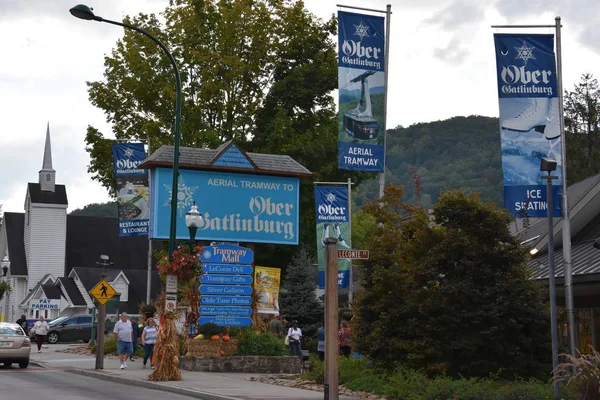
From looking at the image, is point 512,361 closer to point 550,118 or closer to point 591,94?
point 550,118

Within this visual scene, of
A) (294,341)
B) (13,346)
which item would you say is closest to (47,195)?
(13,346)

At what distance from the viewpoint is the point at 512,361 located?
1958 centimetres

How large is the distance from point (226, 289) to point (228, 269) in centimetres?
60

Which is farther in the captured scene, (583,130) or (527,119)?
(583,130)

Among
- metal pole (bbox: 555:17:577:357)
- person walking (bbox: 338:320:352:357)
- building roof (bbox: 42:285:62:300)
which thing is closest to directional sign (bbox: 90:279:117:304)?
person walking (bbox: 338:320:352:357)

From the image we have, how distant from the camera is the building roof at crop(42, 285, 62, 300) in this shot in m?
70.3

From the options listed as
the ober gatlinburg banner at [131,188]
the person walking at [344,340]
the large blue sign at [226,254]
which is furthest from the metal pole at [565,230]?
the ober gatlinburg banner at [131,188]

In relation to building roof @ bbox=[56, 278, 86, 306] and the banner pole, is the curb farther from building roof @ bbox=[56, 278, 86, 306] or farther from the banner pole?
building roof @ bbox=[56, 278, 86, 306]

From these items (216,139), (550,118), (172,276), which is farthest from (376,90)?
(216,139)

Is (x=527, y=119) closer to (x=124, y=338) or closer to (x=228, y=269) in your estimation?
(x=228, y=269)

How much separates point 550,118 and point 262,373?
12.0 m

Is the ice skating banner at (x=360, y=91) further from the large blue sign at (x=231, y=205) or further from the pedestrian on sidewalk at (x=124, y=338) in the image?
the pedestrian on sidewalk at (x=124, y=338)

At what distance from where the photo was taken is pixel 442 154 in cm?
13675

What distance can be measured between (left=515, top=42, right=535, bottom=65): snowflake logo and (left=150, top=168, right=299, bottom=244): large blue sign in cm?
1126
